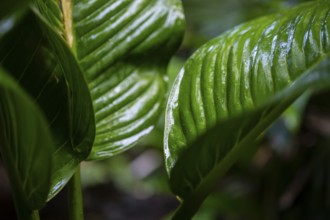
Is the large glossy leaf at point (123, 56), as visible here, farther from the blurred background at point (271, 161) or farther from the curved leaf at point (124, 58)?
the blurred background at point (271, 161)

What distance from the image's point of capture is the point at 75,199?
0.61m

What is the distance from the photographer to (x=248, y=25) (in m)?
0.64

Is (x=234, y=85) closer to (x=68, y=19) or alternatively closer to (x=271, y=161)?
(x=68, y=19)

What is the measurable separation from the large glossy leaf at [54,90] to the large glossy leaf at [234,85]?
0.32 feet

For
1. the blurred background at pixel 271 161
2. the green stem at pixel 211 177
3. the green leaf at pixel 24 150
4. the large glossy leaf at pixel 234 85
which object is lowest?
the blurred background at pixel 271 161

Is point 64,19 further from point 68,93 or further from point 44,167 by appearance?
point 44,167

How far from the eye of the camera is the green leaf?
0.43 m

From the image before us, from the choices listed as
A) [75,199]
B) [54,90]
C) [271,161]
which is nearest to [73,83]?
[54,90]

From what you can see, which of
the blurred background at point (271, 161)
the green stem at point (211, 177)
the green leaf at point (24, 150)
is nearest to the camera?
the green leaf at point (24, 150)

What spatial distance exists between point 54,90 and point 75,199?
0.13m

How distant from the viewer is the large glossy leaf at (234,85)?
21.0 inches

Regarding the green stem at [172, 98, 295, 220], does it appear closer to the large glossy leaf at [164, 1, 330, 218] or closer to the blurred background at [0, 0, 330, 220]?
the large glossy leaf at [164, 1, 330, 218]

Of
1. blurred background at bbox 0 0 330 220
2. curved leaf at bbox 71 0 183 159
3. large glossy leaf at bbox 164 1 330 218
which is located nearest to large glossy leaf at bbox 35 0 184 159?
curved leaf at bbox 71 0 183 159

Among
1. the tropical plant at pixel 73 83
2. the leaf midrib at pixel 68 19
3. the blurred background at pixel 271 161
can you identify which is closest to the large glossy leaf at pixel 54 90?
the tropical plant at pixel 73 83
